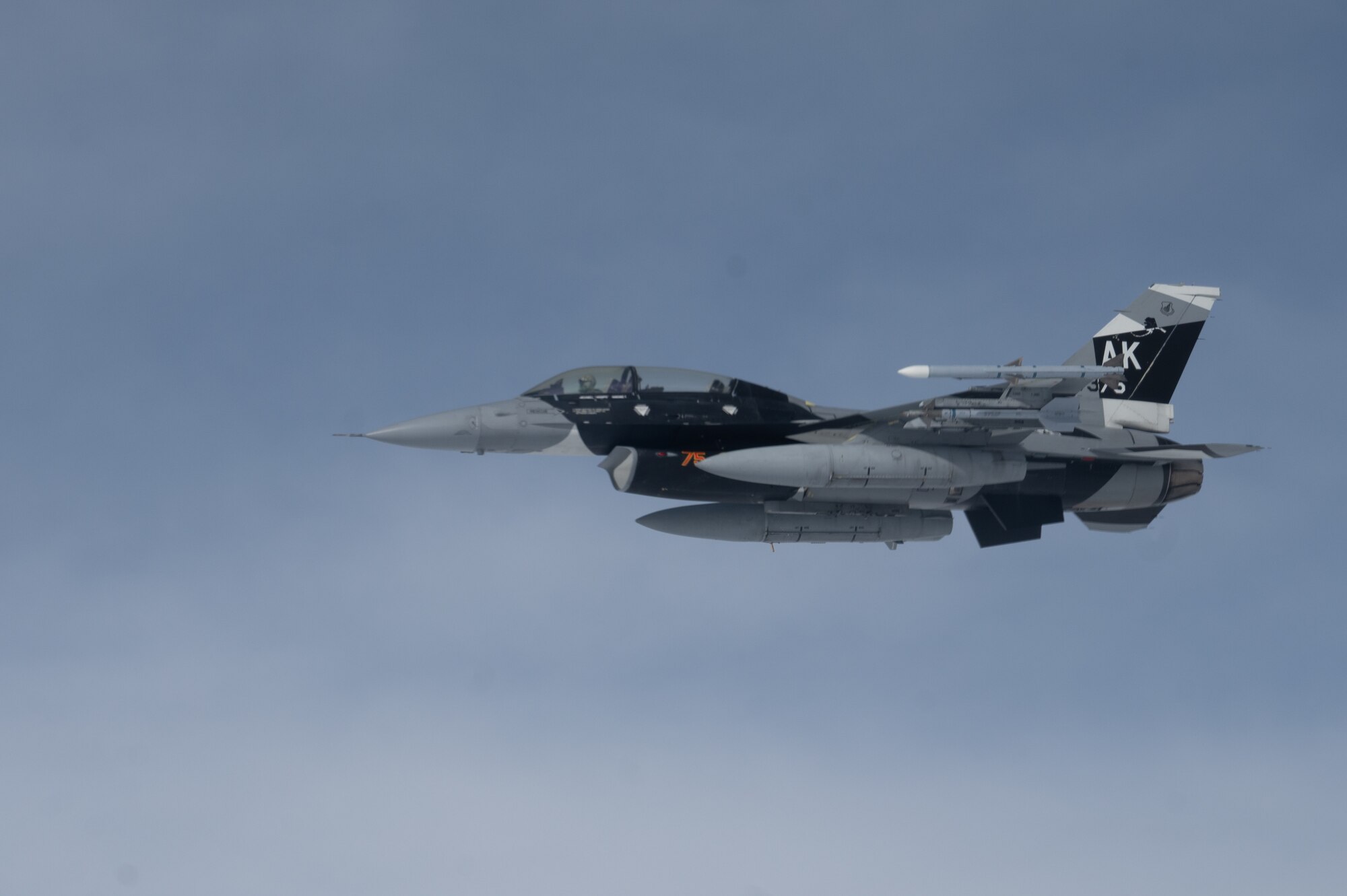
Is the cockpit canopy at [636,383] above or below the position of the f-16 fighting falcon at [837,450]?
above

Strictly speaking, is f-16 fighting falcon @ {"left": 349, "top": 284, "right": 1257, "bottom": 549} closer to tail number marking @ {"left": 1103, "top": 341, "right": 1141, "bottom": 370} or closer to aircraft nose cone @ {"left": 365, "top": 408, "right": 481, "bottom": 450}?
aircraft nose cone @ {"left": 365, "top": 408, "right": 481, "bottom": 450}

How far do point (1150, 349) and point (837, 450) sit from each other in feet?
39.1

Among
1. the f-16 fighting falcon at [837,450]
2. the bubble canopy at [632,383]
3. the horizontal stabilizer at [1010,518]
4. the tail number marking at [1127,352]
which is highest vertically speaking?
the tail number marking at [1127,352]

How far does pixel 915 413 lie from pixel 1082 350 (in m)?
9.49

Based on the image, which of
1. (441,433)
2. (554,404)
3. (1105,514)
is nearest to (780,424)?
(554,404)

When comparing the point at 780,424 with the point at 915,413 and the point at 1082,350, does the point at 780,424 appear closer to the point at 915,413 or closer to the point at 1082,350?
the point at 915,413

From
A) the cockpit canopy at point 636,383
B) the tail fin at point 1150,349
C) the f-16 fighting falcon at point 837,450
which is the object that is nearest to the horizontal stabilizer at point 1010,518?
the f-16 fighting falcon at point 837,450

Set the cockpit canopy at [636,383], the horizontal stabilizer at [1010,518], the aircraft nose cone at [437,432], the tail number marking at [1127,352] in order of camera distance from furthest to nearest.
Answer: the tail number marking at [1127,352]
the horizontal stabilizer at [1010,518]
the cockpit canopy at [636,383]
the aircraft nose cone at [437,432]

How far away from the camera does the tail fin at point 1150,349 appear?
34.2 meters

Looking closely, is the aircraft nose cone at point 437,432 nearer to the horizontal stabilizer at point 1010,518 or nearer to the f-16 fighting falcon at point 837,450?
the f-16 fighting falcon at point 837,450

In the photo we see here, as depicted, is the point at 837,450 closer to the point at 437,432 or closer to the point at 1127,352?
the point at 437,432

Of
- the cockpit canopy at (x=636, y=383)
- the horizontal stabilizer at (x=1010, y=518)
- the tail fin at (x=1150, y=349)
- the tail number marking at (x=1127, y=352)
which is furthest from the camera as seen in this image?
the tail number marking at (x=1127, y=352)

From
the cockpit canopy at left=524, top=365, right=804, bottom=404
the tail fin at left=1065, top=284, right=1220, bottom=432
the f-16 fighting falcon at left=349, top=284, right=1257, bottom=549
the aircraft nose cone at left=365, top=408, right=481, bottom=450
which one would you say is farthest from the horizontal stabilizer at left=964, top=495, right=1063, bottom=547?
the aircraft nose cone at left=365, top=408, right=481, bottom=450

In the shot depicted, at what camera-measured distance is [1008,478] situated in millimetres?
29281
